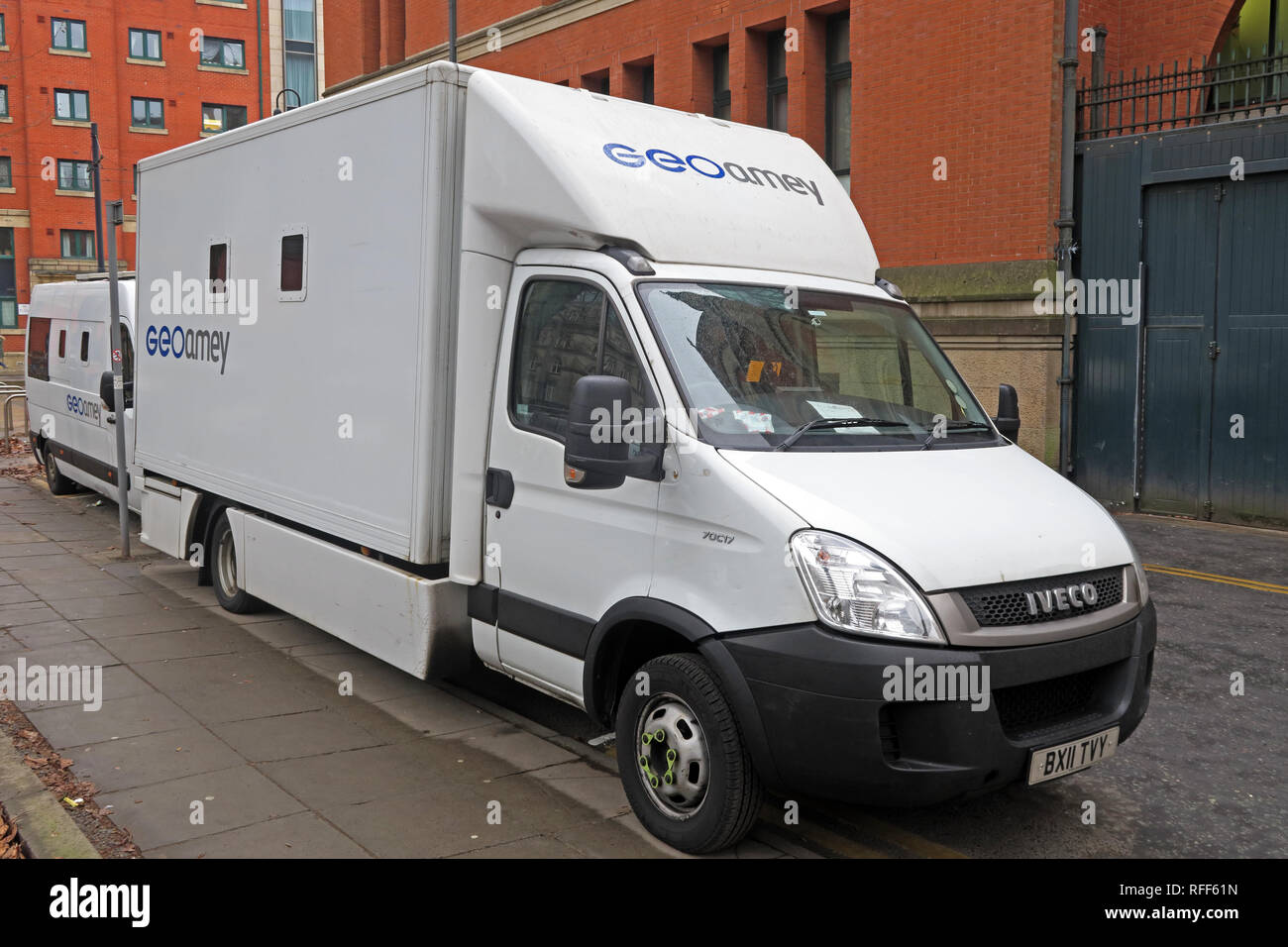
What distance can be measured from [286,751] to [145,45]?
58.0 m

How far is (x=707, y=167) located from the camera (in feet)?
18.1

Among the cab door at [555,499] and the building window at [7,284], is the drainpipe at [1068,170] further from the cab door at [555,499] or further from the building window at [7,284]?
the building window at [7,284]

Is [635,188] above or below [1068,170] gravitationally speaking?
below

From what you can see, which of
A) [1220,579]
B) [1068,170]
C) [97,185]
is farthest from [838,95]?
[97,185]

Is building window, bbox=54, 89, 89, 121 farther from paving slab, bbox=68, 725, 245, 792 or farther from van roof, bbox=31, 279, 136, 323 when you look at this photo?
paving slab, bbox=68, 725, 245, 792

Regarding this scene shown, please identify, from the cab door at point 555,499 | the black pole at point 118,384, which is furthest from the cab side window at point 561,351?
the black pole at point 118,384

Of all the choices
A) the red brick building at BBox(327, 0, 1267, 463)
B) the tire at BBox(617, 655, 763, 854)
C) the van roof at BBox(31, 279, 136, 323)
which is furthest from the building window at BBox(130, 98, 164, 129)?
the tire at BBox(617, 655, 763, 854)

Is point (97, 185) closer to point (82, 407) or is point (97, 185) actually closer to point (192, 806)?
point (82, 407)

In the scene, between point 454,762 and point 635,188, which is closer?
point 635,188

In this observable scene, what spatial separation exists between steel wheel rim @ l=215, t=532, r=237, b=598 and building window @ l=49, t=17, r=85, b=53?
5367 centimetres

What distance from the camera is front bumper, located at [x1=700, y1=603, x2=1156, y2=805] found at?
3893 millimetres

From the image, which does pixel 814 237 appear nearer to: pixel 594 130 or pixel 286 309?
pixel 594 130

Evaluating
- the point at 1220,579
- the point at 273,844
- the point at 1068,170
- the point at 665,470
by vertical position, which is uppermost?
the point at 1068,170

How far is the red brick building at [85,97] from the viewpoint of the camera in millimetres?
52062
